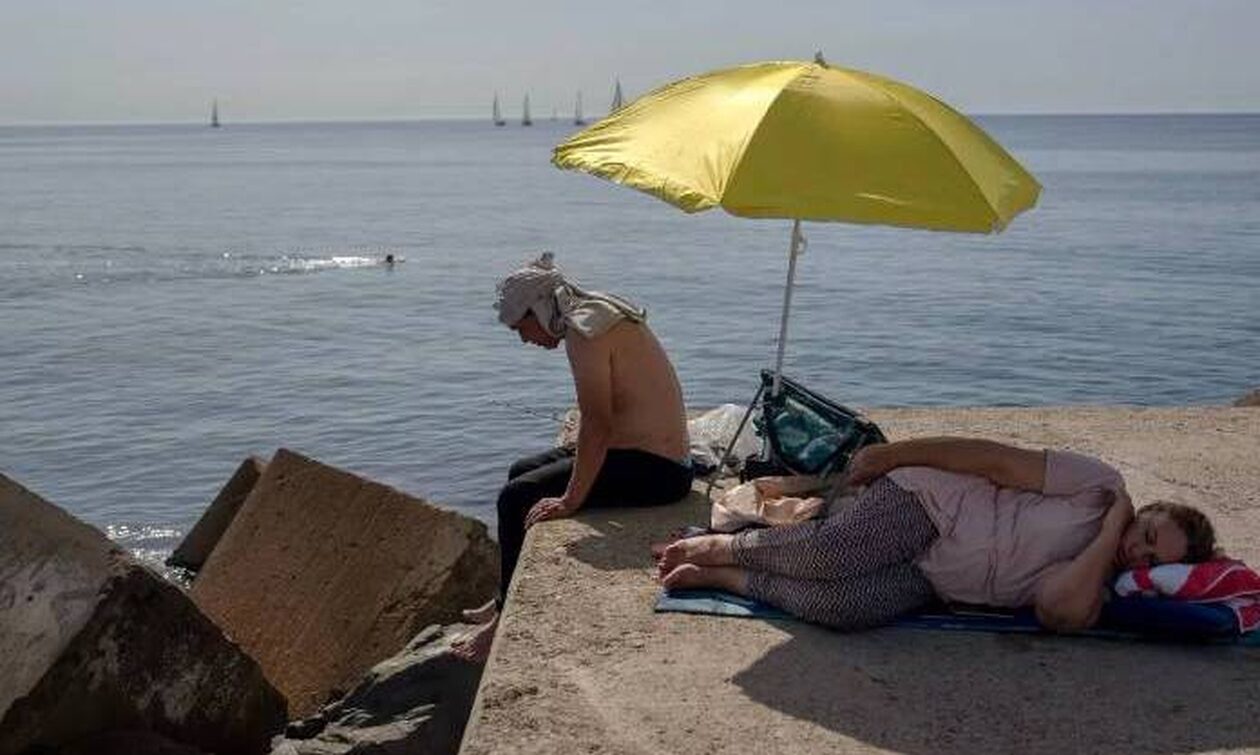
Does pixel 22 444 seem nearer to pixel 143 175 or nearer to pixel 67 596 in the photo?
pixel 67 596

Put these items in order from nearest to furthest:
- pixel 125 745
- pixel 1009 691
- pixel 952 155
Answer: pixel 1009 691, pixel 952 155, pixel 125 745

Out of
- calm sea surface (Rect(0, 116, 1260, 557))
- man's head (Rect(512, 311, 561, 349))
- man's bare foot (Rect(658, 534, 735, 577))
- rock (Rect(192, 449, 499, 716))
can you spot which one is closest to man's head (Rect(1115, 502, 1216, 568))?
man's bare foot (Rect(658, 534, 735, 577))

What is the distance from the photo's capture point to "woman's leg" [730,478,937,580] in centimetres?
555

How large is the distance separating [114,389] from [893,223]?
16.3 meters

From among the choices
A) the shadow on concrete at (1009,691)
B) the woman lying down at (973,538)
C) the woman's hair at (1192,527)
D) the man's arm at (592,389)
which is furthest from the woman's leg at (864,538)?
the man's arm at (592,389)

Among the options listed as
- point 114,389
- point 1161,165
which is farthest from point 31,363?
point 1161,165

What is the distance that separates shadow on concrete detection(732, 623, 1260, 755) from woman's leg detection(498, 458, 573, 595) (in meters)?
1.61

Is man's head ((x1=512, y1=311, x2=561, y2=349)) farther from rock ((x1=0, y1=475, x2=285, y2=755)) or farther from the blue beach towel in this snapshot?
rock ((x1=0, y1=475, x2=285, y2=755))

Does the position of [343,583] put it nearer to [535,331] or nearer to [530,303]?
[535,331]

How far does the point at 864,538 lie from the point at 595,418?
1.43 meters

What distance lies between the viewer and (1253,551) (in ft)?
21.9

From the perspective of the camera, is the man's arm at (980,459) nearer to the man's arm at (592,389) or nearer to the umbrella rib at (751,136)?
the umbrella rib at (751,136)

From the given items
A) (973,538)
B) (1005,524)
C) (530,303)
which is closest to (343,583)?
(530,303)

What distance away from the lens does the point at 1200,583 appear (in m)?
5.32
